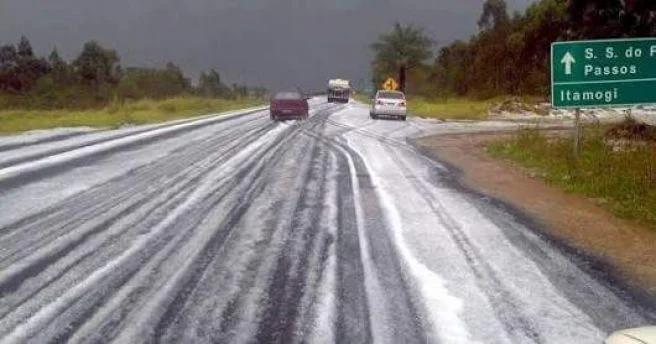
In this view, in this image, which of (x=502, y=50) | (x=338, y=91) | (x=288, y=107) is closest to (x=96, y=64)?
(x=338, y=91)

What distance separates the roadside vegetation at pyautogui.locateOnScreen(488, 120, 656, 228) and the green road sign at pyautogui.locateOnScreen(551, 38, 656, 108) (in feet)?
4.06

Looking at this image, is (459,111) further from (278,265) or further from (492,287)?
(492,287)

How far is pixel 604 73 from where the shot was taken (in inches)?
595

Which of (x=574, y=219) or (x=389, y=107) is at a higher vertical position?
(x=389, y=107)

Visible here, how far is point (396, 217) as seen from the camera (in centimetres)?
930

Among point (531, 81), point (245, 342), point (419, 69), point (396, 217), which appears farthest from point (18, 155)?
point (419, 69)

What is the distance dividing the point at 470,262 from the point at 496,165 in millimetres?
9740

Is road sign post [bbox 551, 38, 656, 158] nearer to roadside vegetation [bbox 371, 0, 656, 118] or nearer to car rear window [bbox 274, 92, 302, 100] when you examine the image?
roadside vegetation [bbox 371, 0, 656, 118]

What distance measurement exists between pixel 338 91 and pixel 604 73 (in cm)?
5614

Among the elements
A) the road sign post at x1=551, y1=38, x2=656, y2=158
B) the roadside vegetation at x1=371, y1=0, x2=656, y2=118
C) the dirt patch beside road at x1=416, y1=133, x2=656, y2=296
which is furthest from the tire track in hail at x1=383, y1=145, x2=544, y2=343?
the roadside vegetation at x1=371, y1=0, x2=656, y2=118

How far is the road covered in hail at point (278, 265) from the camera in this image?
5.15 metres

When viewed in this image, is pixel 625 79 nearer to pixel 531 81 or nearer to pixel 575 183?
pixel 575 183

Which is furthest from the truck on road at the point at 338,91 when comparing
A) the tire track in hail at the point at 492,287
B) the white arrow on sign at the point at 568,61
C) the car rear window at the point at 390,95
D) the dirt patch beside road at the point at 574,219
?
the tire track in hail at the point at 492,287

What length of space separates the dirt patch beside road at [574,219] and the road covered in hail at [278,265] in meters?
0.49
